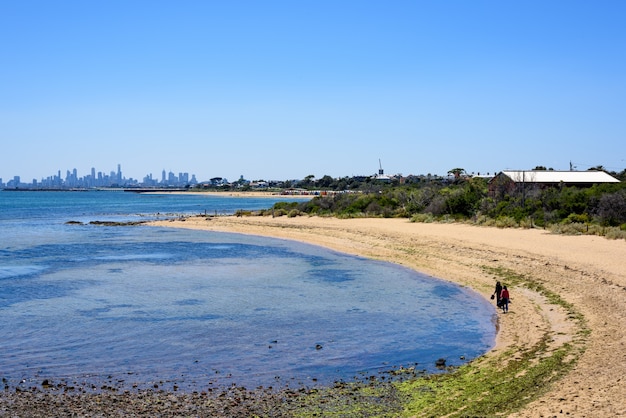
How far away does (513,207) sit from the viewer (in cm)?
4694

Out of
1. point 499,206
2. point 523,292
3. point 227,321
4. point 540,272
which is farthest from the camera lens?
point 499,206

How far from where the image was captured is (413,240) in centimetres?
4000

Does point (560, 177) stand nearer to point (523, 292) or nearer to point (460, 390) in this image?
point (523, 292)

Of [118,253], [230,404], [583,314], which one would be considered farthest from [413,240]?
[230,404]

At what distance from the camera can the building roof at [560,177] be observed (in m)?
61.0

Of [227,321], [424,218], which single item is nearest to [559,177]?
[424,218]

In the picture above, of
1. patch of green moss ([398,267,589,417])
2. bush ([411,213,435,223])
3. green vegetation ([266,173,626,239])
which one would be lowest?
patch of green moss ([398,267,589,417])

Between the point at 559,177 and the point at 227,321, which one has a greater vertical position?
the point at 559,177

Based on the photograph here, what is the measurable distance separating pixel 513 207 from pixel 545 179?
1776 centimetres

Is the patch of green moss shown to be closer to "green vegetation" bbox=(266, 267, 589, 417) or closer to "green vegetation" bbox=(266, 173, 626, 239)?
"green vegetation" bbox=(266, 267, 589, 417)

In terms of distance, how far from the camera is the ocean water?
562 inches

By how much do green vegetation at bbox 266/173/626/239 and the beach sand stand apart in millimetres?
1997

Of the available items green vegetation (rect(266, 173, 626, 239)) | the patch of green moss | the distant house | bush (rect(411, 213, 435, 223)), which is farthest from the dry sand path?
the distant house

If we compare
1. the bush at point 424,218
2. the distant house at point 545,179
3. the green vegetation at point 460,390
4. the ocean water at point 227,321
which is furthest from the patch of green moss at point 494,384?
the distant house at point 545,179
